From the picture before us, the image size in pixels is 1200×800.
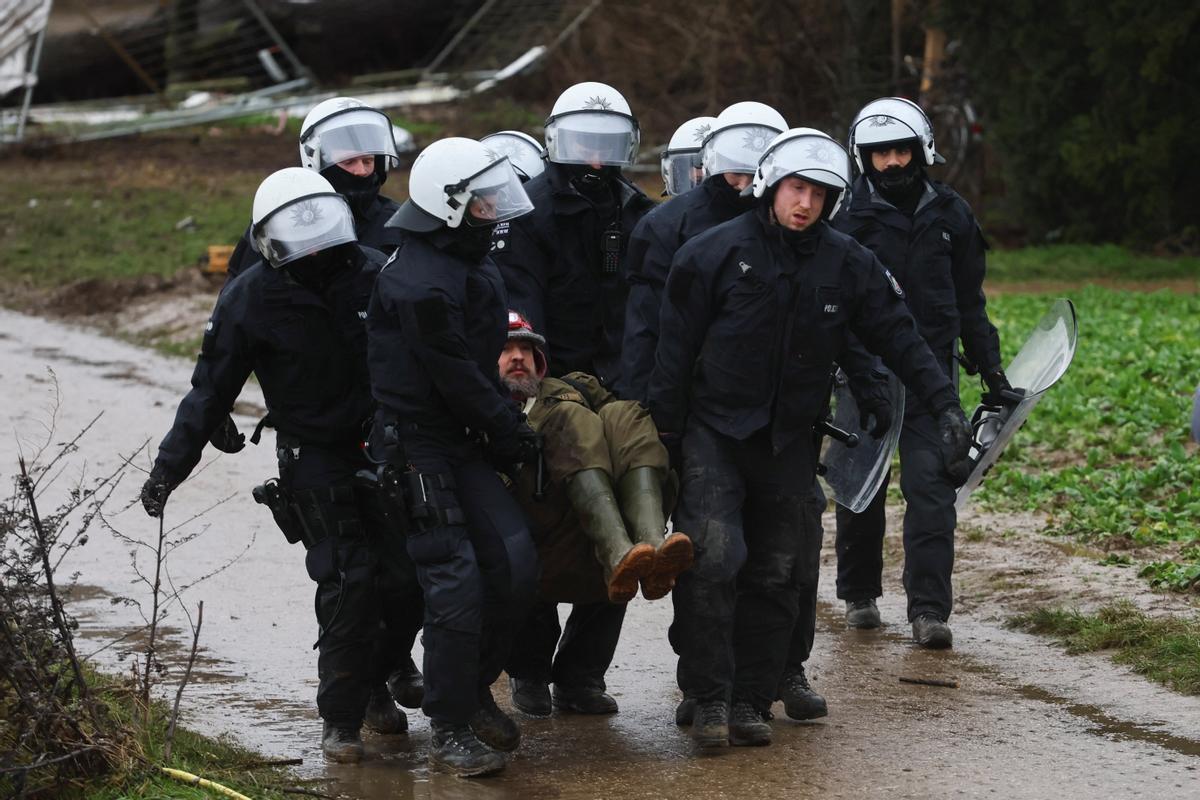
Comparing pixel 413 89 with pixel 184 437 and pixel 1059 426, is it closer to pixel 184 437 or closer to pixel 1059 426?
pixel 1059 426

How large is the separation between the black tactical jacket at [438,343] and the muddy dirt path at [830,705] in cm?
115

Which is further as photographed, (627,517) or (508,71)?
(508,71)

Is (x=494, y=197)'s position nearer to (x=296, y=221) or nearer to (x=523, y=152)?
(x=296, y=221)

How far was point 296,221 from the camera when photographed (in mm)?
5812

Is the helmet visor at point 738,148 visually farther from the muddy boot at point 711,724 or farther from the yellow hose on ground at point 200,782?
the yellow hose on ground at point 200,782

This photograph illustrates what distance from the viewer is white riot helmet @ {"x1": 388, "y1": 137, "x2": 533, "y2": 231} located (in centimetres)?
570

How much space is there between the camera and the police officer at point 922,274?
7.46m

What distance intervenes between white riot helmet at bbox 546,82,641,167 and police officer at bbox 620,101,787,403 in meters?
0.38

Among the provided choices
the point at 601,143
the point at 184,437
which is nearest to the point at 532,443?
the point at 184,437

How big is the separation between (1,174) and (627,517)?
75.1 feet

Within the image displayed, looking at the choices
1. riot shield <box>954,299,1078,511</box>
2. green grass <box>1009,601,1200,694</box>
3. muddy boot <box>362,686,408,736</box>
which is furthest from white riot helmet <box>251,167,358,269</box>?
green grass <box>1009,601,1200,694</box>

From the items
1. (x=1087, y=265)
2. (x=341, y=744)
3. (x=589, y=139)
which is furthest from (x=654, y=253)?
(x=1087, y=265)

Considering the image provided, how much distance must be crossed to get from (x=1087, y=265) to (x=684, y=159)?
15226mm

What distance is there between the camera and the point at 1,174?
26625mm
